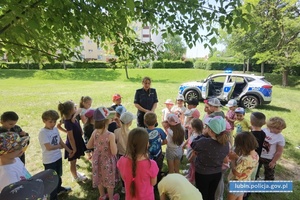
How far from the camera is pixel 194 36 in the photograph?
3.08 metres

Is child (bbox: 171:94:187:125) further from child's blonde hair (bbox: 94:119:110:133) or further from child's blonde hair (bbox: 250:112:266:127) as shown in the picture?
child's blonde hair (bbox: 94:119:110:133)

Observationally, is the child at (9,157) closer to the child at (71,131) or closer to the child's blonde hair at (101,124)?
the child's blonde hair at (101,124)

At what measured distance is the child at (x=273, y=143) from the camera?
10.7 ft

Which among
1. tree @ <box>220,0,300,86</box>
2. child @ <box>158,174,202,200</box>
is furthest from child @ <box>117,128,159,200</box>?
tree @ <box>220,0,300,86</box>

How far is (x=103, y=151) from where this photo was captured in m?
2.98

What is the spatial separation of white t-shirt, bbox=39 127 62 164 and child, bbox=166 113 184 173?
175 cm

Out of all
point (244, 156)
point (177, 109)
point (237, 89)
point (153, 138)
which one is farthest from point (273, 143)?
point (237, 89)

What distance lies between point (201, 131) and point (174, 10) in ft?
6.11

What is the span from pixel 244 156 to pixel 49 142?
2.69 metres

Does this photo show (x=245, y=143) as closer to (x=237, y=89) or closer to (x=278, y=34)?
(x=237, y=89)

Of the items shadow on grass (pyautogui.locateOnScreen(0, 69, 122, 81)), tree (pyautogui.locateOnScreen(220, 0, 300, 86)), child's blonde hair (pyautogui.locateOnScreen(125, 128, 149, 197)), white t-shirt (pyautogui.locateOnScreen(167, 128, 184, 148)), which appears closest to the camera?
child's blonde hair (pyautogui.locateOnScreen(125, 128, 149, 197))

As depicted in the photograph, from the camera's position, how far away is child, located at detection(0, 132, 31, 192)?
5.99 ft

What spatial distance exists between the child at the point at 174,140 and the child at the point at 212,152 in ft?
1.86

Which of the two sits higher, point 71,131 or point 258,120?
point 258,120
